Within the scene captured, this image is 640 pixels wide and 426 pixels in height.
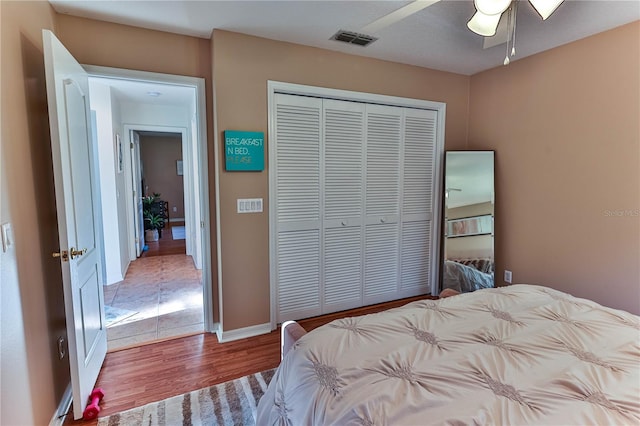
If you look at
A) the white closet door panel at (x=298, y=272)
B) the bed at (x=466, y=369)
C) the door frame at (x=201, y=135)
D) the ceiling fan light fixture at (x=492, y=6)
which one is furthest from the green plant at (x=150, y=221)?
the ceiling fan light fixture at (x=492, y=6)

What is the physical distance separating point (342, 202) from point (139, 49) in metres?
1.96

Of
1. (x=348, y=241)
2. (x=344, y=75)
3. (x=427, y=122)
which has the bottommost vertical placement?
(x=348, y=241)

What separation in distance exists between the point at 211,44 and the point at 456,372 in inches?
103

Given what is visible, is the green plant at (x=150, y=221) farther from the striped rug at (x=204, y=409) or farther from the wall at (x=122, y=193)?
the striped rug at (x=204, y=409)

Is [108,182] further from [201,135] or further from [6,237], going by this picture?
[6,237]

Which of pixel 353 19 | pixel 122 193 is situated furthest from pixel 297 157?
pixel 122 193

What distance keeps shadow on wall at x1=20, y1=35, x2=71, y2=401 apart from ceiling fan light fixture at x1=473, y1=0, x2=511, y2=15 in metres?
2.22

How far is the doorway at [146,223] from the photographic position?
2650mm

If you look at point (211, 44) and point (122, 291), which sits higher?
point (211, 44)

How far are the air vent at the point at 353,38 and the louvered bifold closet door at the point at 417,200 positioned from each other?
0.86 meters

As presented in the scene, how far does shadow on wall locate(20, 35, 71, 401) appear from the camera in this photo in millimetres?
1622

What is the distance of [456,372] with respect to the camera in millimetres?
1133

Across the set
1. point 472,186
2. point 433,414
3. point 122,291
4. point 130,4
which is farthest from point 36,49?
point 472,186

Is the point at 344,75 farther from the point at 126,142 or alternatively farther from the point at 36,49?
the point at 126,142
